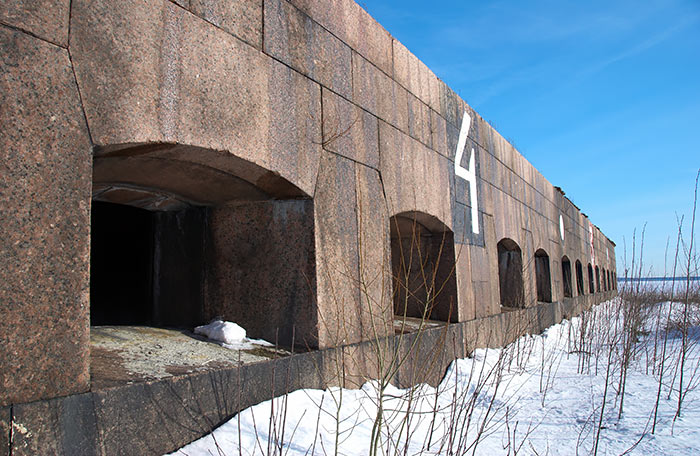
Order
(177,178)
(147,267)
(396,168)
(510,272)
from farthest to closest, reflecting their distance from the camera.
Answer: (510,272), (396,168), (147,267), (177,178)

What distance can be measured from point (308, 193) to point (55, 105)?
4.83ft

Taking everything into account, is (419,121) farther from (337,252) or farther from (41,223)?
(41,223)

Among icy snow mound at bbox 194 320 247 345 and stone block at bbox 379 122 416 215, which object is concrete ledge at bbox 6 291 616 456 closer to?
icy snow mound at bbox 194 320 247 345

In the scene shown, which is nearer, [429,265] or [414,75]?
[414,75]

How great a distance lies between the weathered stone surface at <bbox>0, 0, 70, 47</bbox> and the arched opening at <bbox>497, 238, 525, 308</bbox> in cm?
679

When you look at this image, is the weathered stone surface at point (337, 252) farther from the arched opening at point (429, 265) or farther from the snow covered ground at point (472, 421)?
the arched opening at point (429, 265)

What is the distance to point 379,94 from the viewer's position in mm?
3988

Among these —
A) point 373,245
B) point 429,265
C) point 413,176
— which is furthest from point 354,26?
point 429,265

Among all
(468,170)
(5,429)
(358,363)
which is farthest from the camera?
(468,170)

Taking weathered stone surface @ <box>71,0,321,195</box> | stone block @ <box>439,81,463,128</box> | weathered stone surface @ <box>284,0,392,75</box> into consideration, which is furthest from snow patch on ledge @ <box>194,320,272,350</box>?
stone block @ <box>439,81,463,128</box>

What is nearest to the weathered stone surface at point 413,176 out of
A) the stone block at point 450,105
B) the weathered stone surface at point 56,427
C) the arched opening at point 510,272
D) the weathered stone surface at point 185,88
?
the stone block at point 450,105

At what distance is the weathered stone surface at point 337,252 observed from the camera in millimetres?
3008

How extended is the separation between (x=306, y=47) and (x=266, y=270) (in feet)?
4.62

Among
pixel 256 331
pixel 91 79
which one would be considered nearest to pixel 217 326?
pixel 256 331
